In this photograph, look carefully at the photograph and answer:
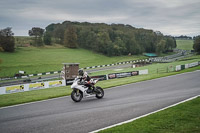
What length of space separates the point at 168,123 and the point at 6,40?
219 ft

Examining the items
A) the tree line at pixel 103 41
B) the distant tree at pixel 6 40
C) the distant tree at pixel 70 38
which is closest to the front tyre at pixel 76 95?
the distant tree at pixel 6 40

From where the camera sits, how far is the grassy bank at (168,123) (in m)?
6.23

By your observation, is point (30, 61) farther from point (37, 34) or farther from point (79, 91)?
point (79, 91)

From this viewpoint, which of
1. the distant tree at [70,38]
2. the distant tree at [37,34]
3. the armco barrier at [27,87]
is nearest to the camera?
the armco barrier at [27,87]

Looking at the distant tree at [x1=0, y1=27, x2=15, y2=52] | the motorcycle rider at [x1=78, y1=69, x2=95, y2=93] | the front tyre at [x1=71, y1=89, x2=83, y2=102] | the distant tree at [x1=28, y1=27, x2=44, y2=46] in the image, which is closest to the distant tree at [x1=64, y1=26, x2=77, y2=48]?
the distant tree at [x1=28, y1=27, x2=44, y2=46]

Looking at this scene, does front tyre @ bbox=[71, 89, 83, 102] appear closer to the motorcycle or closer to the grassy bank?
the motorcycle

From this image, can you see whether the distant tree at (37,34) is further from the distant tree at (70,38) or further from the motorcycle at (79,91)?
the motorcycle at (79,91)

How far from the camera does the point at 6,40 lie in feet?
207

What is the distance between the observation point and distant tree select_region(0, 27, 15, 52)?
62531 mm

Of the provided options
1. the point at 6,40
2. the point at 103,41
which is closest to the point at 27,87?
the point at 6,40

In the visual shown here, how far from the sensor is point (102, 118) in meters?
8.11

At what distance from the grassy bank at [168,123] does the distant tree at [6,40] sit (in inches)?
2569

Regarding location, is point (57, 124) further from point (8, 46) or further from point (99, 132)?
point (8, 46)

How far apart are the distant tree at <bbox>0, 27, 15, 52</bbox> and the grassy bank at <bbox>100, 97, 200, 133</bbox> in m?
65.2
